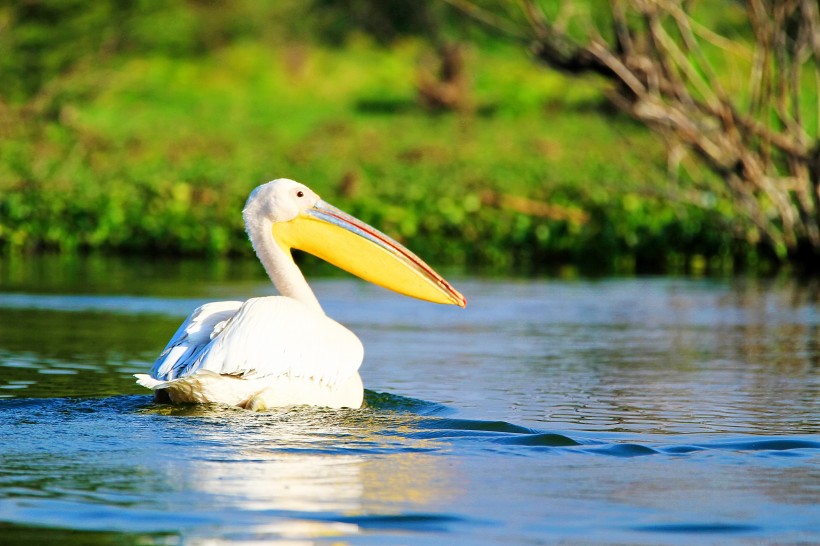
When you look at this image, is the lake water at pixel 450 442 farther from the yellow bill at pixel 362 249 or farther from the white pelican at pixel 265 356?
the yellow bill at pixel 362 249

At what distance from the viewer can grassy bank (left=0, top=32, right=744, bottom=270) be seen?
14.8m

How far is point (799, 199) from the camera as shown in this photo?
41.9 feet

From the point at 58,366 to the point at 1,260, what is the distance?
735cm

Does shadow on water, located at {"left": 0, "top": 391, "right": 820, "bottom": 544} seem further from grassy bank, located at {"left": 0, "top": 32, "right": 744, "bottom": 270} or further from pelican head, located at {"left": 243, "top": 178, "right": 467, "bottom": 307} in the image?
grassy bank, located at {"left": 0, "top": 32, "right": 744, "bottom": 270}

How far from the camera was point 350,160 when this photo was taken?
21.4m

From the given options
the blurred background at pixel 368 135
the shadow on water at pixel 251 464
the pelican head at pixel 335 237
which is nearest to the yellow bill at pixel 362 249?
the pelican head at pixel 335 237

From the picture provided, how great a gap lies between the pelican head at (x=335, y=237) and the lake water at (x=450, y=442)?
1.63 feet

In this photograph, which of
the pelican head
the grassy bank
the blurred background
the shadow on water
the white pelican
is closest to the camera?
the shadow on water

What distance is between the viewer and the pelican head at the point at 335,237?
6766 mm

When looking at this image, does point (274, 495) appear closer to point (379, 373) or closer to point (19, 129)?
point (379, 373)

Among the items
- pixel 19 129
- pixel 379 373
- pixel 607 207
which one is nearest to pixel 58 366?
pixel 379 373

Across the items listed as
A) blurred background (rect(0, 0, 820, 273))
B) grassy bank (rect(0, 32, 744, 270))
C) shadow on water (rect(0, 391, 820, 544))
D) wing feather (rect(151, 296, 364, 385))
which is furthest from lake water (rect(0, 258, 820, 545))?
grassy bank (rect(0, 32, 744, 270))

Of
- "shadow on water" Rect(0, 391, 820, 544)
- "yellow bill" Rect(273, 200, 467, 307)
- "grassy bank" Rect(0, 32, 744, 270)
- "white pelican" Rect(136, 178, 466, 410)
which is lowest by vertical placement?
"shadow on water" Rect(0, 391, 820, 544)

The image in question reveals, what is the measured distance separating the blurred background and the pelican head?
4883mm
